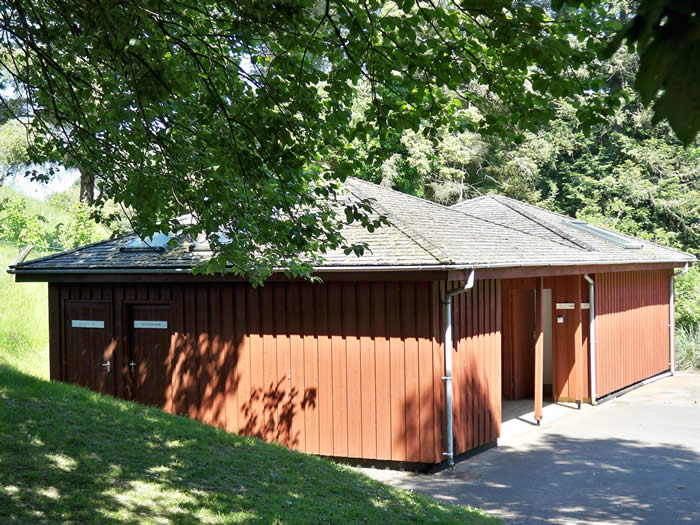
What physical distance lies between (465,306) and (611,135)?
24.6m

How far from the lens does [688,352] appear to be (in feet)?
73.5

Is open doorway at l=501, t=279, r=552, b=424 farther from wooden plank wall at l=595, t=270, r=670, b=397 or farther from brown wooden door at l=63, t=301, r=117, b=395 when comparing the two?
brown wooden door at l=63, t=301, r=117, b=395

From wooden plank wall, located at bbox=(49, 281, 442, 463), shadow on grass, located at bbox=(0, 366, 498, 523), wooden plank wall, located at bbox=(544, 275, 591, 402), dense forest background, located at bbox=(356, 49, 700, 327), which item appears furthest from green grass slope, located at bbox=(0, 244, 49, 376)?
dense forest background, located at bbox=(356, 49, 700, 327)

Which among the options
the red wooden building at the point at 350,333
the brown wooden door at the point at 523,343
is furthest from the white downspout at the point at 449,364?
the brown wooden door at the point at 523,343

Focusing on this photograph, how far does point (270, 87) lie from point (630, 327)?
571 inches

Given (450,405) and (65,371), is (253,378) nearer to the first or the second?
(450,405)

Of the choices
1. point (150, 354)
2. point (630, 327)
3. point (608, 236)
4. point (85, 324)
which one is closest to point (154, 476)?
point (150, 354)

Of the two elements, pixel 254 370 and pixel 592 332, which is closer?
pixel 254 370

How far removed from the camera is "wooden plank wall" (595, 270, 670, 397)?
55.4ft

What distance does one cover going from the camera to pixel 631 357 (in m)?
18.7

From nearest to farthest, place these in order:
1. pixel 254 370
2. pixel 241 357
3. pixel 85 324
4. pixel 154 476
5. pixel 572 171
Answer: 1. pixel 154 476
2. pixel 254 370
3. pixel 241 357
4. pixel 85 324
5. pixel 572 171

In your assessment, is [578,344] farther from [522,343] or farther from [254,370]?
[254,370]

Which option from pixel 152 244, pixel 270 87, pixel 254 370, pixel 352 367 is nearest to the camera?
pixel 270 87

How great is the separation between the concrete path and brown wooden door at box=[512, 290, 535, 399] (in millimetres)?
2307
